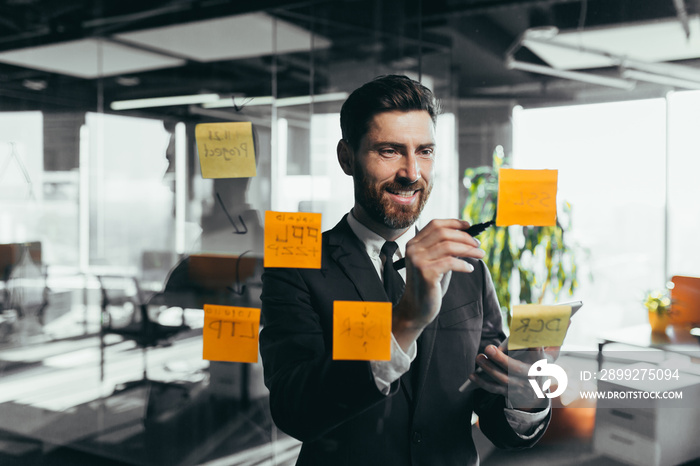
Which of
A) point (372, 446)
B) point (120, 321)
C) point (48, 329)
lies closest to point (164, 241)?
point (120, 321)

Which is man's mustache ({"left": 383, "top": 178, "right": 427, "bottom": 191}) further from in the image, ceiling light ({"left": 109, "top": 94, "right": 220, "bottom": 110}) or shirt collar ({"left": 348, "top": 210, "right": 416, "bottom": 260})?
ceiling light ({"left": 109, "top": 94, "right": 220, "bottom": 110})

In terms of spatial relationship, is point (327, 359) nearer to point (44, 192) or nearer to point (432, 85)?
point (432, 85)

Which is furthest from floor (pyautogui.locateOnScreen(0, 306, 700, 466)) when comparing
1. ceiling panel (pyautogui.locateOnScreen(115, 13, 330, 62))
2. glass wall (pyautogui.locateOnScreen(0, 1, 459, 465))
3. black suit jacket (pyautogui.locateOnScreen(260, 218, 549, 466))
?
black suit jacket (pyautogui.locateOnScreen(260, 218, 549, 466))

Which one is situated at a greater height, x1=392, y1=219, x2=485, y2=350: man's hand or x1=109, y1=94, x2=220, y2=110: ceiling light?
x1=109, y1=94, x2=220, y2=110: ceiling light

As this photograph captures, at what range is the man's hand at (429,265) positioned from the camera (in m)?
0.91

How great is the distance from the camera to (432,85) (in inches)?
57.0

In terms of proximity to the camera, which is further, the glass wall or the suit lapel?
the glass wall

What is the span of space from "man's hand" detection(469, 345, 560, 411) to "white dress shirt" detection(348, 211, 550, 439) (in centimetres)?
2

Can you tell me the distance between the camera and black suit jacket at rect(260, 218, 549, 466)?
100cm

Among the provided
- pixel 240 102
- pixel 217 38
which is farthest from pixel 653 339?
pixel 217 38

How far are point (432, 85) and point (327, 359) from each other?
86cm

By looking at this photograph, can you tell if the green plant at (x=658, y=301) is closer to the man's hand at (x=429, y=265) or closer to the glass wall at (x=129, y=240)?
the man's hand at (x=429, y=265)

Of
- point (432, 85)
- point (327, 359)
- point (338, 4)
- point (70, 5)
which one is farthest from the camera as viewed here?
point (70, 5)

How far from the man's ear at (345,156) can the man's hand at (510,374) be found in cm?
47
